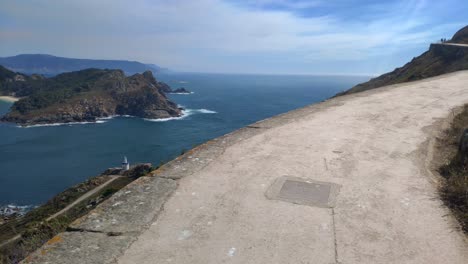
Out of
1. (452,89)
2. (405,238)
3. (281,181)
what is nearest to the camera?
(405,238)

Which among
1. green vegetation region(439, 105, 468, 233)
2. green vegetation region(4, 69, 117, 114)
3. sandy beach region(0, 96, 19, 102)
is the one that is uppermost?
green vegetation region(439, 105, 468, 233)

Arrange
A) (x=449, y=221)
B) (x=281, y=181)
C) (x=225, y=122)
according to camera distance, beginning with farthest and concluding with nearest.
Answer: (x=225, y=122) < (x=281, y=181) < (x=449, y=221)

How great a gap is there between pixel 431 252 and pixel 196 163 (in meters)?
3.22

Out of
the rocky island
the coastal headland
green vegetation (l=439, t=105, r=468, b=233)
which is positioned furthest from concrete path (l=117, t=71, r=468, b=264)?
the rocky island

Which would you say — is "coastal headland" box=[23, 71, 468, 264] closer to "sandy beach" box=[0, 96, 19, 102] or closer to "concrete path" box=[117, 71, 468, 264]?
"concrete path" box=[117, 71, 468, 264]

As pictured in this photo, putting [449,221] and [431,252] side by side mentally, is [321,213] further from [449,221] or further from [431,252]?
[449,221]

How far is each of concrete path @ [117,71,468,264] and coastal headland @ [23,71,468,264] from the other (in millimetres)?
13

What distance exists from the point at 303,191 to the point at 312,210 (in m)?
0.47

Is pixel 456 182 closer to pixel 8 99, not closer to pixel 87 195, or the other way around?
pixel 87 195

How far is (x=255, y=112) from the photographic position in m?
93.9

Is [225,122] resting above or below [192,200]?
below

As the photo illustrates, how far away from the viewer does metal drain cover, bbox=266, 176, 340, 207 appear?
12.6ft

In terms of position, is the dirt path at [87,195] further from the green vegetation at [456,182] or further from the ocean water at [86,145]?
the green vegetation at [456,182]

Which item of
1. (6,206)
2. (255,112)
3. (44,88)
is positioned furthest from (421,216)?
(44,88)
